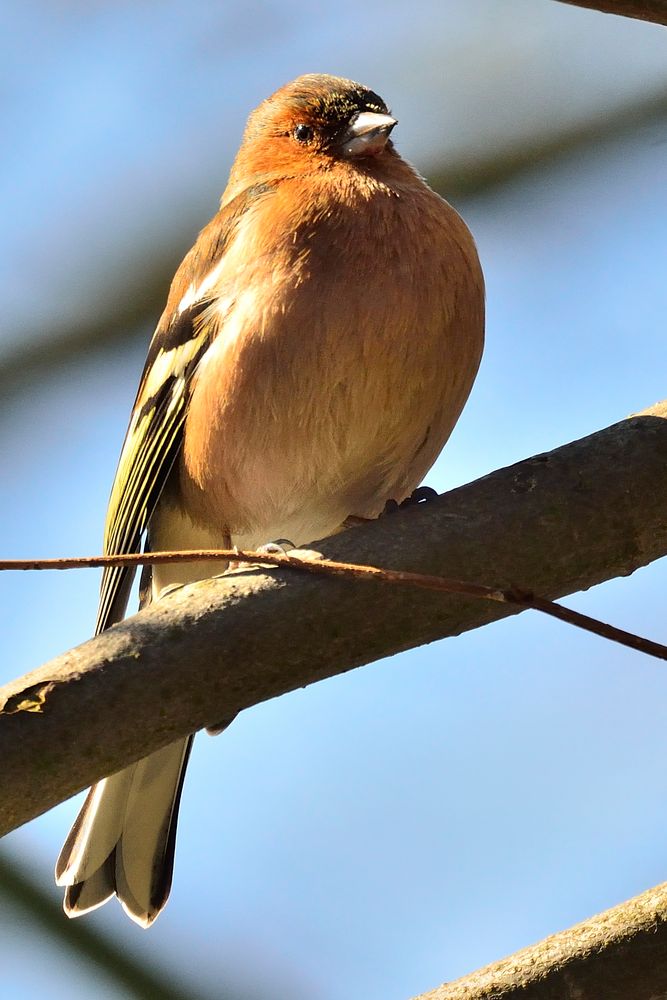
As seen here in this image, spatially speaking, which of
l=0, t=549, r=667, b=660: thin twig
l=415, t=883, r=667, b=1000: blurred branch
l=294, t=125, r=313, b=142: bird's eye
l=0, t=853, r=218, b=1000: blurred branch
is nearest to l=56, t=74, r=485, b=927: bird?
l=294, t=125, r=313, b=142: bird's eye

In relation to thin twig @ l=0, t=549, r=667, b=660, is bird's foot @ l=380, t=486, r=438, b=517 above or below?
above

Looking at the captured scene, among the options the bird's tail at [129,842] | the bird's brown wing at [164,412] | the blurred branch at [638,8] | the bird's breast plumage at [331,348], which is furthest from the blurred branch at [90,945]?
the blurred branch at [638,8]

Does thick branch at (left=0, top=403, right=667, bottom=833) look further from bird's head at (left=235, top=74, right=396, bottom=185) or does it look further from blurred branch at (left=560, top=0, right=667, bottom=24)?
bird's head at (left=235, top=74, right=396, bottom=185)

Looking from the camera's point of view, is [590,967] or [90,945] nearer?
[590,967]

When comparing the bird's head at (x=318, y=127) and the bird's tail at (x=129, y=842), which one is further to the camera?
the bird's head at (x=318, y=127)

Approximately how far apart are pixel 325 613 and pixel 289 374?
3.54ft

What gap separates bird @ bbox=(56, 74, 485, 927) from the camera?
3.20m

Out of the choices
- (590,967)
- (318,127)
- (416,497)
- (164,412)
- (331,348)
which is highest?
(318,127)

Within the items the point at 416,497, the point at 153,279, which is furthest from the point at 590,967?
the point at 153,279

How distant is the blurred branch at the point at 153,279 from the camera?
4980mm

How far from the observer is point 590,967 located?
2213mm

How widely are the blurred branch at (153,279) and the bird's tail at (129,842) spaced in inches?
84.7

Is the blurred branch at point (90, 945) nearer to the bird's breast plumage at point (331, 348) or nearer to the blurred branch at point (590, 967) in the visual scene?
the bird's breast plumage at point (331, 348)

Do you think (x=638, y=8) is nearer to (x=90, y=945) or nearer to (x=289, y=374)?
(x=289, y=374)
